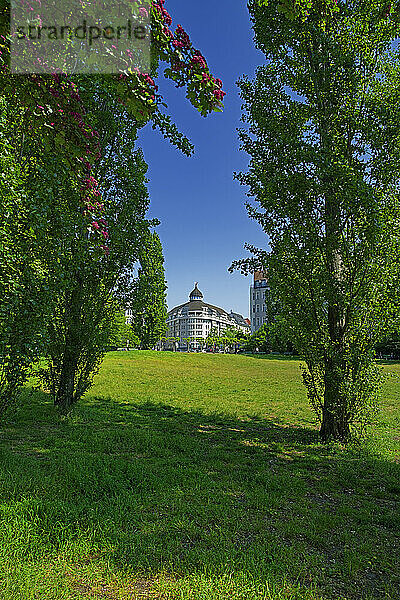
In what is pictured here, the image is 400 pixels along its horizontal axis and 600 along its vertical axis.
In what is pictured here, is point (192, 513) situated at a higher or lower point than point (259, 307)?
lower

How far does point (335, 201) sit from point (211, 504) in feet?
19.4

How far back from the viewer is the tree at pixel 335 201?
688 cm

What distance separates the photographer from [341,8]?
7.29 m

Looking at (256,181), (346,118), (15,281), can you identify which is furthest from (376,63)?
(15,281)

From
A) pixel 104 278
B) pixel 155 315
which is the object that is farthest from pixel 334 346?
pixel 155 315

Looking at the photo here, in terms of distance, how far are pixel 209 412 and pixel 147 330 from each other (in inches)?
1298

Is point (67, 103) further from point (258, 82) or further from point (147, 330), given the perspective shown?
point (147, 330)

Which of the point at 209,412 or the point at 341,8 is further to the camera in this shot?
the point at 209,412

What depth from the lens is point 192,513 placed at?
4.13 meters

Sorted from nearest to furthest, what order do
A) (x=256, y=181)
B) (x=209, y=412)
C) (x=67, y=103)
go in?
(x=67, y=103) < (x=256, y=181) < (x=209, y=412)

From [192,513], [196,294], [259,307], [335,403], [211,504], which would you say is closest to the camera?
[192,513]

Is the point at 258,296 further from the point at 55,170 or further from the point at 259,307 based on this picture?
the point at 55,170

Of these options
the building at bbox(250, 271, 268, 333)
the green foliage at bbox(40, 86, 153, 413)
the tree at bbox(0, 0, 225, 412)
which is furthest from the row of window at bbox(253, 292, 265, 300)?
the tree at bbox(0, 0, 225, 412)

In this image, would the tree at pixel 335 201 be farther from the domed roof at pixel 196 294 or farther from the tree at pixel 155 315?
the domed roof at pixel 196 294
